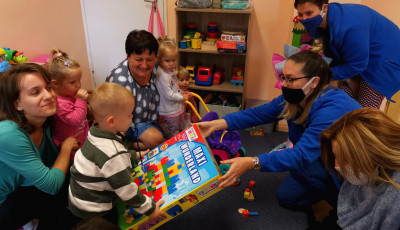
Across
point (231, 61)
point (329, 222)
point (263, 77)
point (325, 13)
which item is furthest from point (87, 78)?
point (329, 222)

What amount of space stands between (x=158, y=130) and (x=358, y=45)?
1.73 meters

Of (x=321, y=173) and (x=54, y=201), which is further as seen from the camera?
(x=321, y=173)

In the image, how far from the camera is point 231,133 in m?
2.49

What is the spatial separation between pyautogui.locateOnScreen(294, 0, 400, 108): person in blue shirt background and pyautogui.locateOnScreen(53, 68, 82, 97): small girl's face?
178 centimetres

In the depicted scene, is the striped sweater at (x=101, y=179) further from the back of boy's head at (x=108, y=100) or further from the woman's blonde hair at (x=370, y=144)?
the woman's blonde hair at (x=370, y=144)

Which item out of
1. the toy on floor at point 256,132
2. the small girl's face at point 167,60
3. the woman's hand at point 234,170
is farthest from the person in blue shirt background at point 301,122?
the toy on floor at point 256,132

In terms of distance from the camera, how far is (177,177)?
1.59 m

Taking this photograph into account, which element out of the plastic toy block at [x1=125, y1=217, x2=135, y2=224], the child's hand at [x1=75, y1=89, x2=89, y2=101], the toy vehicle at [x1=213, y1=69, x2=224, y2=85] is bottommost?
the plastic toy block at [x1=125, y1=217, x2=135, y2=224]

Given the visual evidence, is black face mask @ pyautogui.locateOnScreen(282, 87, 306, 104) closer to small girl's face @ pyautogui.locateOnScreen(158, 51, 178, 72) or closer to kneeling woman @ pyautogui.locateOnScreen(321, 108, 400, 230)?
kneeling woman @ pyautogui.locateOnScreen(321, 108, 400, 230)

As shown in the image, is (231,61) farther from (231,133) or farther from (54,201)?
(54,201)

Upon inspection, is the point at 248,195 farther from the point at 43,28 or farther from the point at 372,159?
the point at 43,28

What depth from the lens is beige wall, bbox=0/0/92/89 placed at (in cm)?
272

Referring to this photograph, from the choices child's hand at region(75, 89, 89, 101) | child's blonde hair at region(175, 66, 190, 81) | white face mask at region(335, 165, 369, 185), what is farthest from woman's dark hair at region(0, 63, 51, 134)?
child's blonde hair at region(175, 66, 190, 81)

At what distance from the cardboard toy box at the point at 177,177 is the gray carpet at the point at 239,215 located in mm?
585
